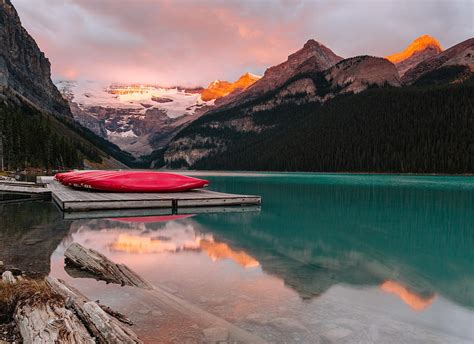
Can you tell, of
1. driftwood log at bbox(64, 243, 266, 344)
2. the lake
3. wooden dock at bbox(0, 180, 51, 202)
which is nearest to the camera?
driftwood log at bbox(64, 243, 266, 344)

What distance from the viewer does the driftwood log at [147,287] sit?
7.24m

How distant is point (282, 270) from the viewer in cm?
1195

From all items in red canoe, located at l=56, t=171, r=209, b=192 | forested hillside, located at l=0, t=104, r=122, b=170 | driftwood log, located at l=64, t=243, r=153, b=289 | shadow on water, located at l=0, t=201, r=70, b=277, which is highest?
forested hillside, located at l=0, t=104, r=122, b=170

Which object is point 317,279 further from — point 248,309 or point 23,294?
point 23,294

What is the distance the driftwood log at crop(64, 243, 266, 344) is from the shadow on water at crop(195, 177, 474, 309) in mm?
2757

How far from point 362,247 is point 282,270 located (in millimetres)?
5878

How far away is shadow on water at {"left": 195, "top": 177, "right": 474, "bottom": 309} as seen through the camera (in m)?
11.1

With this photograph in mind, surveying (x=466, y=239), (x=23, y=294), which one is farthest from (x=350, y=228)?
(x=23, y=294)

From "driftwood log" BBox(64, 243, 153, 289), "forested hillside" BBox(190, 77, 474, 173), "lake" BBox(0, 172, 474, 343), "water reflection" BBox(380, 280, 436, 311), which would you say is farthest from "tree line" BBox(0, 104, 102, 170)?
"forested hillside" BBox(190, 77, 474, 173)

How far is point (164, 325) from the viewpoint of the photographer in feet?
24.2

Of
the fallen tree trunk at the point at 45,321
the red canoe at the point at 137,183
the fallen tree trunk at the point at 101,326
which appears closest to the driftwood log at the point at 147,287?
the fallen tree trunk at the point at 101,326

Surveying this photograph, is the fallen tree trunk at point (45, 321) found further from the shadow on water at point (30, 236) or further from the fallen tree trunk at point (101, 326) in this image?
the shadow on water at point (30, 236)

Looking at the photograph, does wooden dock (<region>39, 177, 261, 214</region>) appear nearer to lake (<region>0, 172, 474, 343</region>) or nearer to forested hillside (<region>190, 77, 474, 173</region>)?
lake (<region>0, 172, 474, 343</region>)

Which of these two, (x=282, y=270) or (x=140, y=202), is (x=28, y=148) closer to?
(x=140, y=202)
